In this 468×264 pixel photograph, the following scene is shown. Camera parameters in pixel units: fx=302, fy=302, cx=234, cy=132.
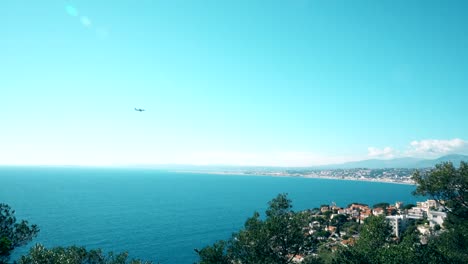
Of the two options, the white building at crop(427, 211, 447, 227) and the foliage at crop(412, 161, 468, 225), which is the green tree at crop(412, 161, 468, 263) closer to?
the foliage at crop(412, 161, 468, 225)

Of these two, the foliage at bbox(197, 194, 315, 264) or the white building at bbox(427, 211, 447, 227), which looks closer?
the foliage at bbox(197, 194, 315, 264)

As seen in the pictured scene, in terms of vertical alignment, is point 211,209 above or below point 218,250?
below

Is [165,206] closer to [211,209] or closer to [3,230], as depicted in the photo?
[211,209]

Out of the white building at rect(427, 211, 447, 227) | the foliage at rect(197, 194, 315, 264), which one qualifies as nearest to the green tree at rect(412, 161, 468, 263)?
the foliage at rect(197, 194, 315, 264)

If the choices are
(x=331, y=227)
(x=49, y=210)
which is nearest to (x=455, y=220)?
(x=331, y=227)

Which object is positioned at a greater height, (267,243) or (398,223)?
(267,243)

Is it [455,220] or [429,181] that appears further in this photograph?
[455,220]

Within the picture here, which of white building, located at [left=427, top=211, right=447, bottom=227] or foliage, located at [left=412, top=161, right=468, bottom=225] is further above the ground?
foliage, located at [left=412, top=161, right=468, bottom=225]

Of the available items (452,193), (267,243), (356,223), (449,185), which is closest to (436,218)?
(356,223)

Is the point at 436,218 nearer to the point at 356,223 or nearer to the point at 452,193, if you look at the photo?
the point at 356,223
